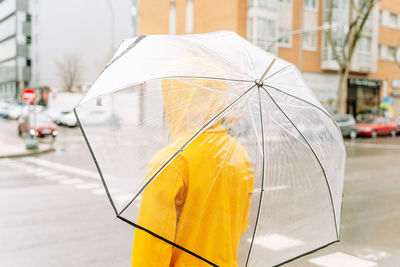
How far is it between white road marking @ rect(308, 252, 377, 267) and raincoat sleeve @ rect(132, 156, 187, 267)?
3624mm

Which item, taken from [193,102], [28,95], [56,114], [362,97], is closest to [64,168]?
[28,95]

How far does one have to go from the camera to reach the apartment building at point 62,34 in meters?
50.0

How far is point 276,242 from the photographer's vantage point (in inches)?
98.3

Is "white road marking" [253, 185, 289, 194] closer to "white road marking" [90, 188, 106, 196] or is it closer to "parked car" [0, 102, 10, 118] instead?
"white road marking" [90, 188, 106, 196]

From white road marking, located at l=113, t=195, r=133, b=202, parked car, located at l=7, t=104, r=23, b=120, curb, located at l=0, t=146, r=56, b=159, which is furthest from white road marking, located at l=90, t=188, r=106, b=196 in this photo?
parked car, located at l=7, t=104, r=23, b=120

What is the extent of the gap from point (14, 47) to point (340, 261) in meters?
61.6

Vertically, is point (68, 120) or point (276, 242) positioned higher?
point (276, 242)

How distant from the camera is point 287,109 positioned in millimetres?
2225

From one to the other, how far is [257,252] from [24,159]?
1433 centimetres

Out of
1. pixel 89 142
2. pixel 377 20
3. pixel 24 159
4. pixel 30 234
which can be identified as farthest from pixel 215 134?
pixel 377 20

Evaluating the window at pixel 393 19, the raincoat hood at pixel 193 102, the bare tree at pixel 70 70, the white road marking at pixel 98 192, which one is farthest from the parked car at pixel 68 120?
the raincoat hood at pixel 193 102

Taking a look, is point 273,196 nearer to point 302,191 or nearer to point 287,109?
point 302,191

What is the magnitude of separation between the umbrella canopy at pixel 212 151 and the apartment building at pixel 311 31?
24.1 meters

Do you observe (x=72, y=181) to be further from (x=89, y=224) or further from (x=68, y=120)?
(x=68, y=120)
